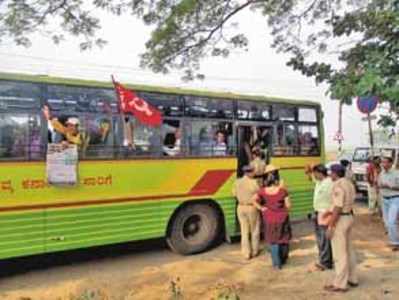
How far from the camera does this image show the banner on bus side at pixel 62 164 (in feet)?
26.8

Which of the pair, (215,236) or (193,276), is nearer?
(193,276)

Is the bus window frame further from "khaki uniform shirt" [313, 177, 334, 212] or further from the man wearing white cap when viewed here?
"khaki uniform shirt" [313, 177, 334, 212]

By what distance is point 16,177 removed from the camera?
7801mm

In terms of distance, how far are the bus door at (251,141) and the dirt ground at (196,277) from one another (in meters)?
1.60

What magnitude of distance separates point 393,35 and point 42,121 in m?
5.04

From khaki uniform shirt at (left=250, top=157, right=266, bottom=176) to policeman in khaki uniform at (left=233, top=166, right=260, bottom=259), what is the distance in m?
0.58

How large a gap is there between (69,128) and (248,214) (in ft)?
10.3

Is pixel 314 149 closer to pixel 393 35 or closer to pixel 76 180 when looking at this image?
pixel 76 180

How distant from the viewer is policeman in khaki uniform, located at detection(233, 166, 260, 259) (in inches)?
368

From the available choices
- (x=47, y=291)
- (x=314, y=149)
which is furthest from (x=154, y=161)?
(x=314, y=149)

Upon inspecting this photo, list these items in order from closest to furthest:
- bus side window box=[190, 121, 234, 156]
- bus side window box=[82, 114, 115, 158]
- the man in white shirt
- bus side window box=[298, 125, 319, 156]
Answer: bus side window box=[82, 114, 115, 158] → the man in white shirt → bus side window box=[190, 121, 234, 156] → bus side window box=[298, 125, 319, 156]

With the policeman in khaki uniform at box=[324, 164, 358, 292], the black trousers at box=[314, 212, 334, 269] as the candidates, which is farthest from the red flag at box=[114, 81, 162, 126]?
the policeman in khaki uniform at box=[324, 164, 358, 292]

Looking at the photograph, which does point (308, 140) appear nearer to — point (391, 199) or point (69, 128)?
point (391, 199)

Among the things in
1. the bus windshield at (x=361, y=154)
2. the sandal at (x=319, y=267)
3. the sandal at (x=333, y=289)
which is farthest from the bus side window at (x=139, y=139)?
the bus windshield at (x=361, y=154)
